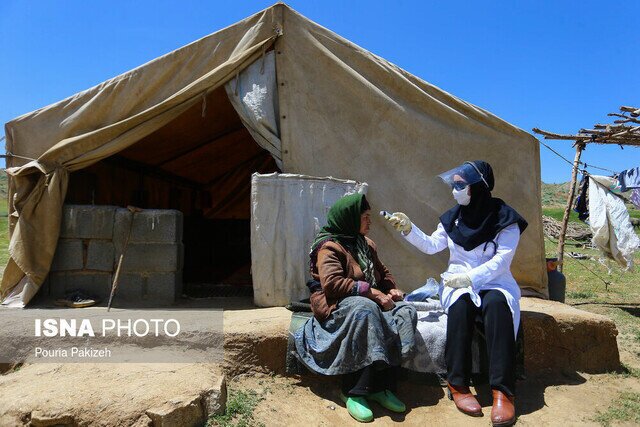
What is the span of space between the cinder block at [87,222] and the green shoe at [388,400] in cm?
283

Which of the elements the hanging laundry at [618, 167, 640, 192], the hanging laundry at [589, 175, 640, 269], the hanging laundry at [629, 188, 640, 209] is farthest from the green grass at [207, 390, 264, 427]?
the hanging laundry at [629, 188, 640, 209]

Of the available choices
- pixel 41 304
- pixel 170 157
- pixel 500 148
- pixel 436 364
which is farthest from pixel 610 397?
pixel 170 157

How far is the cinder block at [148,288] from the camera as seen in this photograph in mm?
4367

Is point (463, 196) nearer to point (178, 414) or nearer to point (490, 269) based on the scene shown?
point (490, 269)

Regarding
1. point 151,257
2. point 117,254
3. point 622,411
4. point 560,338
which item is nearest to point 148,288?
point 151,257

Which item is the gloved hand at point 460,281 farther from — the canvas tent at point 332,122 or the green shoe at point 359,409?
the canvas tent at point 332,122

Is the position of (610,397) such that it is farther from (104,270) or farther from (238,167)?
(238,167)

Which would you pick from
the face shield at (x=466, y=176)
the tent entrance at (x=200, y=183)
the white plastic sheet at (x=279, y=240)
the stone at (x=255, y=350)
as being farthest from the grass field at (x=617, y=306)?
the tent entrance at (x=200, y=183)

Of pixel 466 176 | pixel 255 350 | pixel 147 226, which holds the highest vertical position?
pixel 466 176

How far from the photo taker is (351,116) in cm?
448

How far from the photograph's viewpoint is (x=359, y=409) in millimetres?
2883

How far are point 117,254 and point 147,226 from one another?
1.26 feet

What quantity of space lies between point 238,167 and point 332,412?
586cm

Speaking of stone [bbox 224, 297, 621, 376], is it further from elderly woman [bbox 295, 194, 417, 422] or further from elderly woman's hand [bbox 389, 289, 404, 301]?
elderly woman's hand [bbox 389, 289, 404, 301]
